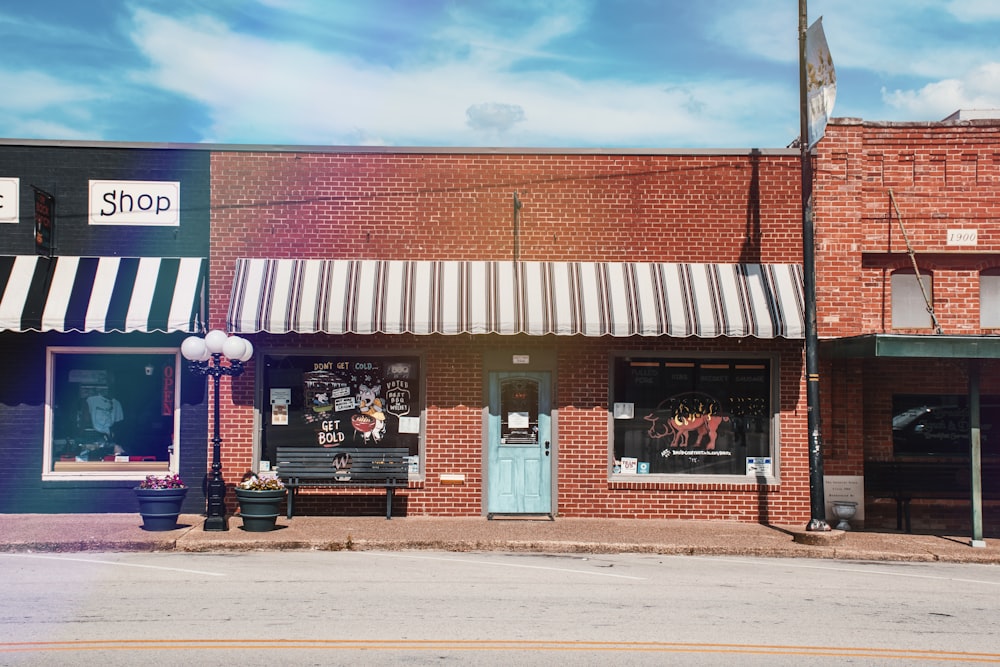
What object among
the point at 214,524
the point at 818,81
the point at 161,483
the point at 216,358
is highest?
the point at 818,81

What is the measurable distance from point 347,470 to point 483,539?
2.99 metres

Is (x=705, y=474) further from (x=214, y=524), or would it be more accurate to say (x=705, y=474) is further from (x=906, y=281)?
(x=214, y=524)

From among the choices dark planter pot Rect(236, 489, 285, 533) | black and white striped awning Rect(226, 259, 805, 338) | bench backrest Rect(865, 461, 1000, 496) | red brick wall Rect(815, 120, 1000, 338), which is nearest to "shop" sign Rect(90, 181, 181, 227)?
black and white striped awning Rect(226, 259, 805, 338)

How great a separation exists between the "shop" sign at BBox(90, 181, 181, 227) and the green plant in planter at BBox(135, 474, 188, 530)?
4.27 m

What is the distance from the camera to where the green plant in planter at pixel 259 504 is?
13.2 m

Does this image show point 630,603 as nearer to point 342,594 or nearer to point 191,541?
point 342,594

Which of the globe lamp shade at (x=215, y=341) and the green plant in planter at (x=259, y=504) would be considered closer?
the green plant in planter at (x=259, y=504)

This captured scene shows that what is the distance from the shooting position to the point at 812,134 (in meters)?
13.6

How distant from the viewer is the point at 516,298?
1462cm

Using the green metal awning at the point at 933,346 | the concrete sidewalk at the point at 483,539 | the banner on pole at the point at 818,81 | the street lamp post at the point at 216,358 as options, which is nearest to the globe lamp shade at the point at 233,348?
the street lamp post at the point at 216,358

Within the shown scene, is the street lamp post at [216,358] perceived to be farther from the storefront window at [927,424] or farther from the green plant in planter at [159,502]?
the storefront window at [927,424]

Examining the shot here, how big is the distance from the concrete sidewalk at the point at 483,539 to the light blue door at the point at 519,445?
2.55 ft

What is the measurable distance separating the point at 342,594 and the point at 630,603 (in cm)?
285

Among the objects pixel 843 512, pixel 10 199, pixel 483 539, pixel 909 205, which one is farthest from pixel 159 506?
pixel 909 205
